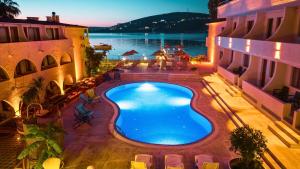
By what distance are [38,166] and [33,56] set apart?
425 inches

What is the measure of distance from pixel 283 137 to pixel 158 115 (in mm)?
8103

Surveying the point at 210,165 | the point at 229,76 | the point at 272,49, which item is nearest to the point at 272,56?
the point at 272,49

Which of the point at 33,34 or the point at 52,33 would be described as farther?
the point at 52,33

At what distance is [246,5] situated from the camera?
55.7 feet

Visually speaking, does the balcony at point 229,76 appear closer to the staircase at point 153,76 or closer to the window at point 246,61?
the window at point 246,61

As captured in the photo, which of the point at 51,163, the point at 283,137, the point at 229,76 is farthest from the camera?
the point at 229,76

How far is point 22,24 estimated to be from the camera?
15781mm

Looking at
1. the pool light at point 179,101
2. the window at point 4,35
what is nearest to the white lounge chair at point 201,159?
the pool light at point 179,101

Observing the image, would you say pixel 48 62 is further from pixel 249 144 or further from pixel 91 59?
pixel 249 144

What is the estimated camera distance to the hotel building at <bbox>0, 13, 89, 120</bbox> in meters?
14.1

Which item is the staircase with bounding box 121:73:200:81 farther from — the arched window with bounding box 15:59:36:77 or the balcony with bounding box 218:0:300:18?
the arched window with bounding box 15:59:36:77

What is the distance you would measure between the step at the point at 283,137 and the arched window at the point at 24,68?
608 inches

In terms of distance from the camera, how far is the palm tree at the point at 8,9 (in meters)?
34.2

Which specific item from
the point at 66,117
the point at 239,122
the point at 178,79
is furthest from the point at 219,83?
the point at 66,117
